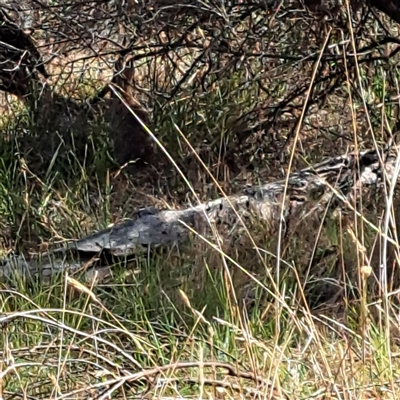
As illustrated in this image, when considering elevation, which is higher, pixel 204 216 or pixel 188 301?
pixel 188 301

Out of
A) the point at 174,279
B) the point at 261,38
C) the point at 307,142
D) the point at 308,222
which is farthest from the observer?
the point at 307,142

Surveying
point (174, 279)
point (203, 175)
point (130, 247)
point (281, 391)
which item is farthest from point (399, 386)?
point (203, 175)

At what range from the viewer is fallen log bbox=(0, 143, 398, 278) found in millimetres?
3713

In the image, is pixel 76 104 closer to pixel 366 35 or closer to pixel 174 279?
pixel 366 35

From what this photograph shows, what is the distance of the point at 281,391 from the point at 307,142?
10.1 feet

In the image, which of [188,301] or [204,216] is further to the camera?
[204,216]

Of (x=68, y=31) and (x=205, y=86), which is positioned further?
(x=205, y=86)

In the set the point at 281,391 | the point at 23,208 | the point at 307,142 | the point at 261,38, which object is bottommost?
the point at 23,208

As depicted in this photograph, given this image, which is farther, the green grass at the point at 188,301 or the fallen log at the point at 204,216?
the fallen log at the point at 204,216

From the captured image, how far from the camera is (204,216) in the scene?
3.74 meters

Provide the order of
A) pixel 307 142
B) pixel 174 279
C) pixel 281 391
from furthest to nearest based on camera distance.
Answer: pixel 307 142 < pixel 174 279 < pixel 281 391

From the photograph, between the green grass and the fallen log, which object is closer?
the green grass

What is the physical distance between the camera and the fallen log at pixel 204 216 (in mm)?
3713

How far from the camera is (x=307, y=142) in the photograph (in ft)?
16.3
